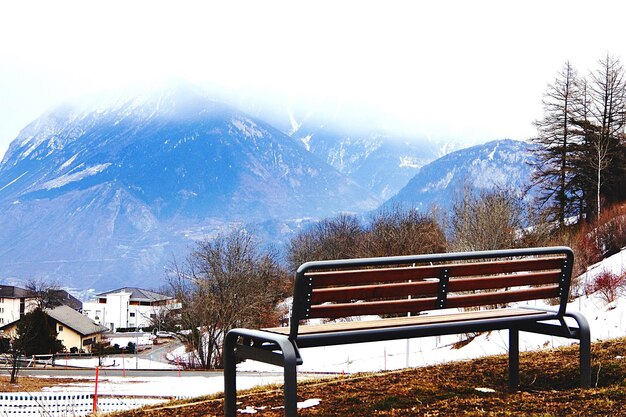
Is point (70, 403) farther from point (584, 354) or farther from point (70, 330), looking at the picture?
point (70, 330)

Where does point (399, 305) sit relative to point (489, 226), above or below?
below

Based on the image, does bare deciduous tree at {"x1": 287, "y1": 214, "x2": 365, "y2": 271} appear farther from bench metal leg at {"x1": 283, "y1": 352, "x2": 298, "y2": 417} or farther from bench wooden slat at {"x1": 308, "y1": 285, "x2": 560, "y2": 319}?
bench metal leg at {"x1": 283, "y1": 352, "x2": 298, "y2": 417}

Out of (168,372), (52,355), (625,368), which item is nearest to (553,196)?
(168,372)

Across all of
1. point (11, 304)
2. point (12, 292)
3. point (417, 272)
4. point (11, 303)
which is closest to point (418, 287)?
point (417, 272)

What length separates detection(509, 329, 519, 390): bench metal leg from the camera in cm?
643

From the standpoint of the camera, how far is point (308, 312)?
530 centimetres

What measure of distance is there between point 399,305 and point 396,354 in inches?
1400

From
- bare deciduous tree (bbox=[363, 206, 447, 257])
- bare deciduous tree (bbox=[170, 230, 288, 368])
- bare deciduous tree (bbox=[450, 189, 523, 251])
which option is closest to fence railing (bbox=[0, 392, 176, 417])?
bare deciduous tree (bbox=[450, 189, 523, 251])

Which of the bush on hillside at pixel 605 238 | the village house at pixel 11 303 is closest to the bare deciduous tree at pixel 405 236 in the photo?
the bush on hillside at pixel 605 238

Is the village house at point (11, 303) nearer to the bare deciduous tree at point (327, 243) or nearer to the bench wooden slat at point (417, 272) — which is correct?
the bare deciduous tree at point (327, 243)

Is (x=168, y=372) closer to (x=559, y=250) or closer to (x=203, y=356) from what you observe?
(x=203, y=356)

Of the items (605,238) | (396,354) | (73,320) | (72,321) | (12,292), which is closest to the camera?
(396,354)

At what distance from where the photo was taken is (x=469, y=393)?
247 inches

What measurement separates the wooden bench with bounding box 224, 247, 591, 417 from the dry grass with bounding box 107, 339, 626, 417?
0.40 meters
